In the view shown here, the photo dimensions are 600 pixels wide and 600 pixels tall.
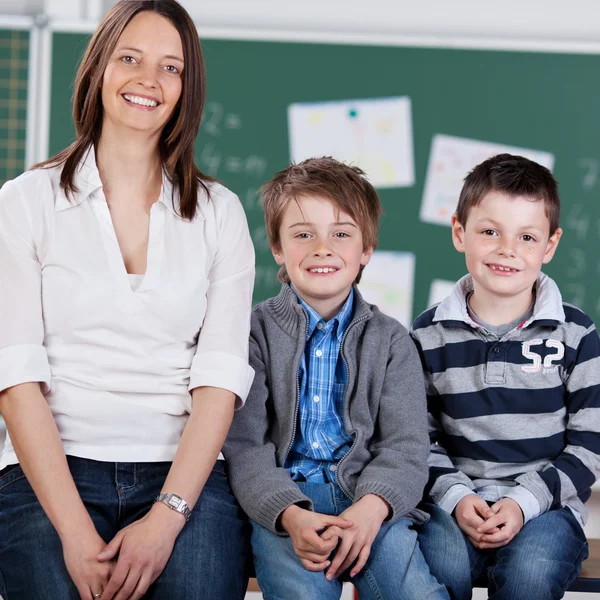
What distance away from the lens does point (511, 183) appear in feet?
5.73

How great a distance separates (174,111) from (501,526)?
1.00 m

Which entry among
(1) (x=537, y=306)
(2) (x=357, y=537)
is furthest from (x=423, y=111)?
(2) (x=357, y=537)

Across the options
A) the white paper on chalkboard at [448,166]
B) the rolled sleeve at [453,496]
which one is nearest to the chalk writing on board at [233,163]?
the white paper on chalkboard at [448,166]

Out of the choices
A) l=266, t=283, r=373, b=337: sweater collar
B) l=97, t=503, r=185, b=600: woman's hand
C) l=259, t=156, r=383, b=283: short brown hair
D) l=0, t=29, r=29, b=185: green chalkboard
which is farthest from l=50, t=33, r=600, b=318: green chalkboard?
l=97, t=503, r=185, b=600: woman's hand

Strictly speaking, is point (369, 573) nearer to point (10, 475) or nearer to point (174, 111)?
point (10, 475)

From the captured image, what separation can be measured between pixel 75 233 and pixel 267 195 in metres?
0.53

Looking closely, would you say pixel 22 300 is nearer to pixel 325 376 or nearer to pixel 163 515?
pixel 163 515

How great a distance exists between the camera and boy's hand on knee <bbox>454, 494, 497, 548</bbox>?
1533mm

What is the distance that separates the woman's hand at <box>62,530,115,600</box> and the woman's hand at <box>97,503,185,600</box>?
1 cm

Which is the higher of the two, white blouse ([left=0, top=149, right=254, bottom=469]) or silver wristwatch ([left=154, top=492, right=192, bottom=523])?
white blouse ([left=0, top=149, right=254, bottom=469])

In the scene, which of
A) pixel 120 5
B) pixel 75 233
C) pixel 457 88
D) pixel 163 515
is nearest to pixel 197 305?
pixel 75 233

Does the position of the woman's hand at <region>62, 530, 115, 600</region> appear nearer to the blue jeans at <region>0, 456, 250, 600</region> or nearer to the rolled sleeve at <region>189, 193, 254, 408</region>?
the blue jeans at <region>0, 456, 250, 600</region>

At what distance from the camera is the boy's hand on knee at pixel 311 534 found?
139cm

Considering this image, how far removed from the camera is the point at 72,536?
1.30 metres
